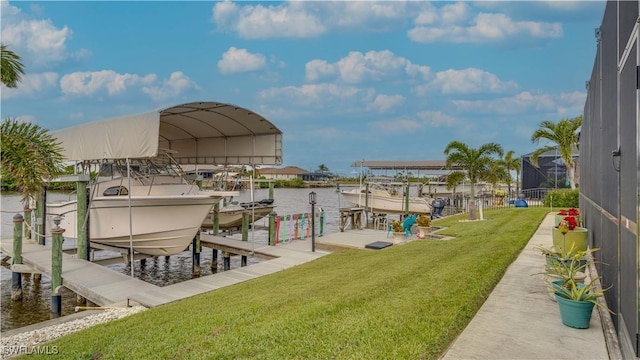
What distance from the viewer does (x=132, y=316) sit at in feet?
21.2

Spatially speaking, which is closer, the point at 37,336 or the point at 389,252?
the point at 37,336

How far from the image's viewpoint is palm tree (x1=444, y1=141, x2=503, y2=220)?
17.9m

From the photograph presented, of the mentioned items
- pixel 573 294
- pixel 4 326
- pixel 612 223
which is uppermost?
pixel 612 223

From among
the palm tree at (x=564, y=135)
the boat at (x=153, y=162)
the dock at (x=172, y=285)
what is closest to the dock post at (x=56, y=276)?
the dock at (x=172, y=285)

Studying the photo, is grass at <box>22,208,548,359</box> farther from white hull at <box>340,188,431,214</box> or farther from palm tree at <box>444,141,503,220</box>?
white hull at <box>340,188,431,214</box>

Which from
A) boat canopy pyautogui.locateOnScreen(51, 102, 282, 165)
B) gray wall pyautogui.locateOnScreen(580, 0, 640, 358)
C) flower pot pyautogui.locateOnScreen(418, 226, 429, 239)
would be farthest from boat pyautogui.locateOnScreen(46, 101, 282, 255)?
gray wall pyautogui.locateOnScreen(580, 0, 640, 358)

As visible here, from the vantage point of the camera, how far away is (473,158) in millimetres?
17969

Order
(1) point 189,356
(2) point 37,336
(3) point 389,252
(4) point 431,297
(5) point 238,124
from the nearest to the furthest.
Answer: (1) point 189,356 → (4) point 431,297 → (2) point 37,336 → (3) point 389,252 → (5) point 238,124

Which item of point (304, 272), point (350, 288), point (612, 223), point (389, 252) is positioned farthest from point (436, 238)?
point (612, 223)

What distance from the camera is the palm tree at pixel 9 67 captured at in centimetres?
768

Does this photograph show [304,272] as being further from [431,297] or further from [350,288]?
[431,297]

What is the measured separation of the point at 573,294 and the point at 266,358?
11.3ft

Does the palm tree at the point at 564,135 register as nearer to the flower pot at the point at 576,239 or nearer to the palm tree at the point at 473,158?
the palm tree at the point at 473,158

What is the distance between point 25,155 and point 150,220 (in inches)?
137
